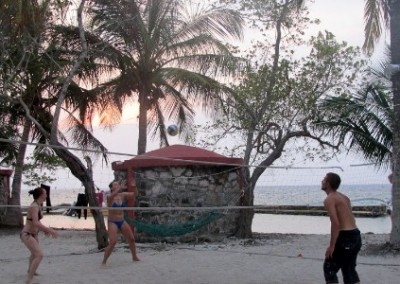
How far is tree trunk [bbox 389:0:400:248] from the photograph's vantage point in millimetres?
9734

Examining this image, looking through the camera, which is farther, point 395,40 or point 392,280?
point 395,40

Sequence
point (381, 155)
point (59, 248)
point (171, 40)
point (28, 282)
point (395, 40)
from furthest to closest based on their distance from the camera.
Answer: point (171, 40), point (59, 248), point (381, 155), point (395, 40), point (28, 282)

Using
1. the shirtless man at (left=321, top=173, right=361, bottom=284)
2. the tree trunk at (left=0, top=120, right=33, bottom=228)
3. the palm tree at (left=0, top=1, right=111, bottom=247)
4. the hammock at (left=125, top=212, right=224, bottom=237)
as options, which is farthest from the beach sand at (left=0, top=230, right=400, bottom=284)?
the tree trunk at (left=0, top=120, right=33, bottom=228)

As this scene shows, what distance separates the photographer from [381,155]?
36.4 ft

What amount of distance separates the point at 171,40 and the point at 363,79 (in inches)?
212

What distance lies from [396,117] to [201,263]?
4.03 metres

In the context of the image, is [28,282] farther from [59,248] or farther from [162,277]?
[59,248]

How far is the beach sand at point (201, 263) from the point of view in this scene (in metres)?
7.74

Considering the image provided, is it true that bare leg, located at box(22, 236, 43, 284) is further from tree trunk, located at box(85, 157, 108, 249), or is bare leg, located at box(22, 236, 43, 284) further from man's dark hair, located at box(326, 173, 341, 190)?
tree trunk, located at box(85, 157, 108, 249)

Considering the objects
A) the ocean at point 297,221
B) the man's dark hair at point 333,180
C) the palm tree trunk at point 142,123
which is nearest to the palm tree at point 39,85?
the palm tree trunk at point 142,123

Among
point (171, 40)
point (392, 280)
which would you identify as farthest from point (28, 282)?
point (171, 40)

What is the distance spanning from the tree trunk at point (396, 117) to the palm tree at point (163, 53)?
497 cm

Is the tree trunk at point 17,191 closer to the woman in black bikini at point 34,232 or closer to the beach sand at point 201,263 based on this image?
the beach sand at point 201,263

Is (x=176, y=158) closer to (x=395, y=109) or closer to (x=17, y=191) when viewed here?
(x=395, y=109)
